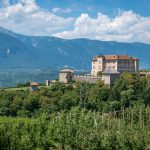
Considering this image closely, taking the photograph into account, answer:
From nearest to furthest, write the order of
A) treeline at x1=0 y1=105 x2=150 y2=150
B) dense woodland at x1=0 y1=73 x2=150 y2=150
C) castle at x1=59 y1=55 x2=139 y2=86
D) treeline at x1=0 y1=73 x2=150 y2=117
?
treeline at x1=0 y1=105 x2=150 y2=150
dense woodland at x1=0 y1=73 x2=150 y2=150
treeline at x1=0 y1=73 x2=150 y2=117
castle at x1=59 y1=55 x2=139 y2=86

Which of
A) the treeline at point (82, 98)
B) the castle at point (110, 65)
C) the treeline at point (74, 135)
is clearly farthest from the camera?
the castle at point (110, 65)

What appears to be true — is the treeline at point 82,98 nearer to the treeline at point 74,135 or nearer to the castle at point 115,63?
the treeline at point 74,135

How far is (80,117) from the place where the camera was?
52781 millimetres

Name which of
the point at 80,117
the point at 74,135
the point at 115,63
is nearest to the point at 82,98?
the point at 80,117

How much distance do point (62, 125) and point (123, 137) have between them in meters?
7.71

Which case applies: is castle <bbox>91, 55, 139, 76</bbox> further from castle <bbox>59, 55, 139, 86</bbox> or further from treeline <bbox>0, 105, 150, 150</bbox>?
treeline <bbox>0, 105, 150, 150</bbox>

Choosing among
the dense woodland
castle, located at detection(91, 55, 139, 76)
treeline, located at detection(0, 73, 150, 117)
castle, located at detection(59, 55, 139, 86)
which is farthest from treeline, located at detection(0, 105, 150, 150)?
castle, located at detection(91, 55, 139, 76)

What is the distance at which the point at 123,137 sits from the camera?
43.8 meters

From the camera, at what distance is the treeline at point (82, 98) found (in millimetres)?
71625

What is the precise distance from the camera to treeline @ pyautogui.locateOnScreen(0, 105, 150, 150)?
143 feet

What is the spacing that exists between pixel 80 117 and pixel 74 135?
6243mm

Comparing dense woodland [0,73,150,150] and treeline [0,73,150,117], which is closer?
dense woodland [0,73,150,150]

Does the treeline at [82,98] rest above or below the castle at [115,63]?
below

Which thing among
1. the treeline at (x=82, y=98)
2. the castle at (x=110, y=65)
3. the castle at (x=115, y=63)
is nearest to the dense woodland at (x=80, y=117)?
the treeline at (x=82, y=98)
